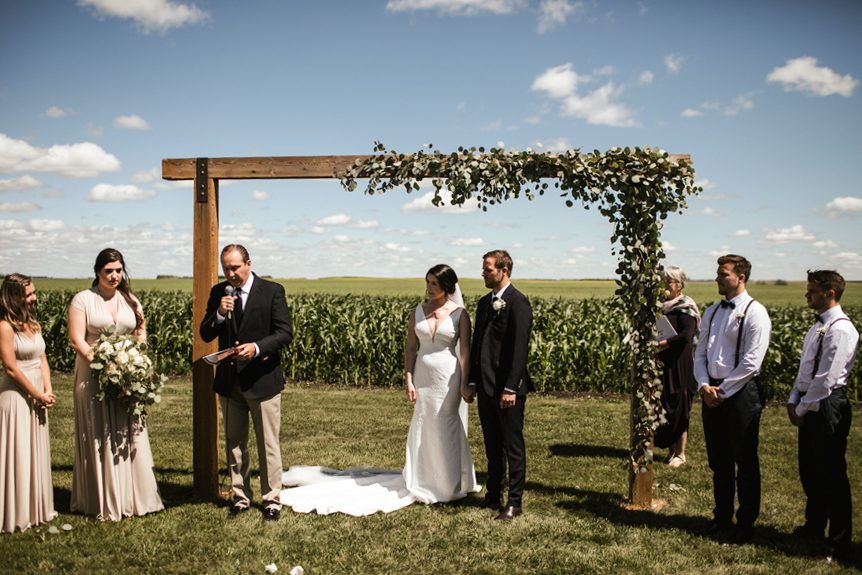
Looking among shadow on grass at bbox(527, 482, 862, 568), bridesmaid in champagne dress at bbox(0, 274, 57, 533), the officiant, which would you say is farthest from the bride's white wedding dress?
the officiant

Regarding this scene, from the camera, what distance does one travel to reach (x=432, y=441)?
23.0 ft

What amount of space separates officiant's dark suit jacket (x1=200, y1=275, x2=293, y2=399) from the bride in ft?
4.24

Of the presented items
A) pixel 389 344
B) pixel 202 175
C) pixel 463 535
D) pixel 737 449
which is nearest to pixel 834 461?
pixel 737 449

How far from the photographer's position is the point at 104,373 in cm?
596

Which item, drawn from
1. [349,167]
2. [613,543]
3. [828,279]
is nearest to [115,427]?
[349,167]

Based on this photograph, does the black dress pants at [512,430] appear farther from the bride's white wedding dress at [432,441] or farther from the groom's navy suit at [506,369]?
the bride's white wedding dress at [432,441]

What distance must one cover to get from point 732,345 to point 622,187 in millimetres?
1777

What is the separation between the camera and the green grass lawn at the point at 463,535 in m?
5.42

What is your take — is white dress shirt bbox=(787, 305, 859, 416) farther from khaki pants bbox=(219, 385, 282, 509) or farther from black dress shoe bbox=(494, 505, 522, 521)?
khaki pants bbox=(219, 385, 282, 509)

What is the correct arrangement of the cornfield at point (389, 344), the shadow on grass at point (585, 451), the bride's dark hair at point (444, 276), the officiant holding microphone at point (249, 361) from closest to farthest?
the officiant holding microphone at point (249, 361)
the bride's dark hair at point (444, 276)
the shadow on grass at point (585, 451)
the cornfield at point (389, 344)

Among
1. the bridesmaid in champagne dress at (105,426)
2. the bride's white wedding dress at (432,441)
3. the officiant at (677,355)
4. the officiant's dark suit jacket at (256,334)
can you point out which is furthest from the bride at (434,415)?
the officiant at (677,355)

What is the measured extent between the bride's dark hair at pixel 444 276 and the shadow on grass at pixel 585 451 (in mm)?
3383

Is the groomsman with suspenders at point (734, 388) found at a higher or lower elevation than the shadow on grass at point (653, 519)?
higher

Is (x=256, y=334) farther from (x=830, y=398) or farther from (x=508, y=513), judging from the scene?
(x=830, y=398)
